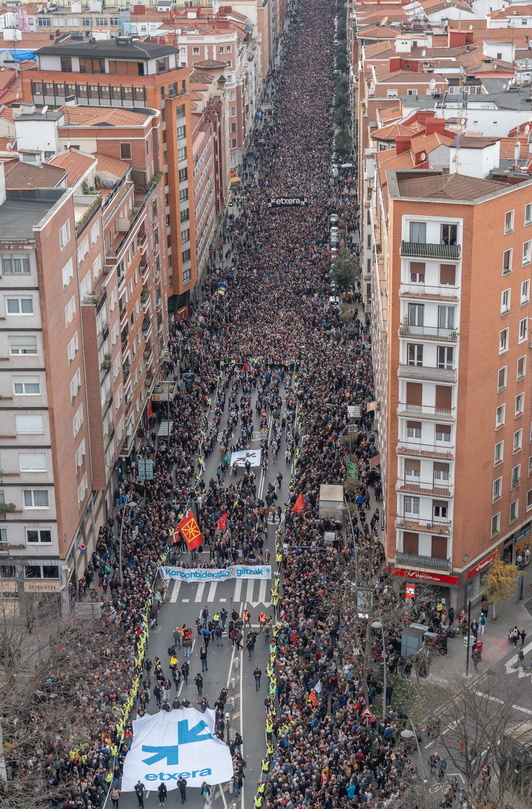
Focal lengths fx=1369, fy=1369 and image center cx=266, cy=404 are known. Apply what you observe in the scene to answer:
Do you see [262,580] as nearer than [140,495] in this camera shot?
Yes

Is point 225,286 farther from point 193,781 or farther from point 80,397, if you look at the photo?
point 193,781

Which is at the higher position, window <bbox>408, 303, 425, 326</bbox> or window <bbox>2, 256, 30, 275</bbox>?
window <bbox>2, 256, 30, 275</bbox>

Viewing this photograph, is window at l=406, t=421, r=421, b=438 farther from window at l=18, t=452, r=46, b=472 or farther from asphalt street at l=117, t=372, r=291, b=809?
window at l=18, t=452, r=46, b=472

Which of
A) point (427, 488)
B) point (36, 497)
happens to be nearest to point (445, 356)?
point (427, 488)

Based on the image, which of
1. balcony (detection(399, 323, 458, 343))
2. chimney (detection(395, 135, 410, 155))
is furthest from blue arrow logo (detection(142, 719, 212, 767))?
chimney (detection(395, 135, 410, 155))

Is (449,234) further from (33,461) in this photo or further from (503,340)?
(33,461)

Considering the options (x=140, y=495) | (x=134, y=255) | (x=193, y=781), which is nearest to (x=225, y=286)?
(x=134, y=255)

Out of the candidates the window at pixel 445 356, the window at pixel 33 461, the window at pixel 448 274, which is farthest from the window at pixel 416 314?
the window at pixel 33 461
